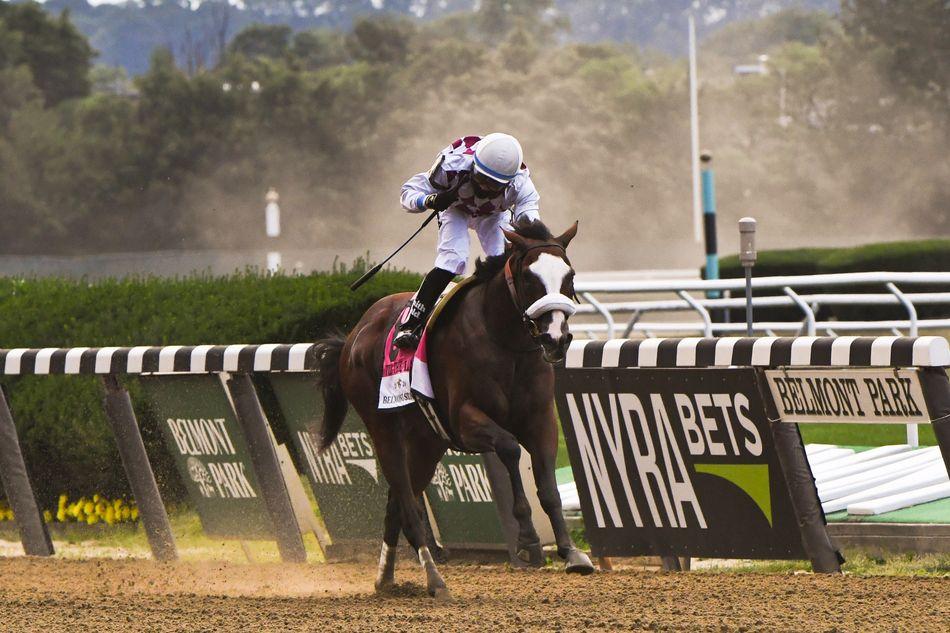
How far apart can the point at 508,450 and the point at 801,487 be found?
1.04 meters

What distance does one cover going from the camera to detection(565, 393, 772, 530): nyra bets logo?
526cm

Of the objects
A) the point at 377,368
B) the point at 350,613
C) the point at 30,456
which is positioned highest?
the point at 377,368

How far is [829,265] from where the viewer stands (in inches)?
637

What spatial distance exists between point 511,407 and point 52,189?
3385 cm

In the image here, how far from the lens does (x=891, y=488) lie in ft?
19.1

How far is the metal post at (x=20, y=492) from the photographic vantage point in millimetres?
7406

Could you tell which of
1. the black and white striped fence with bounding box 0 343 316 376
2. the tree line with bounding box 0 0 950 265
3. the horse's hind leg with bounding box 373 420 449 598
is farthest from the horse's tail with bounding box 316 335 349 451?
the tree line with bounding box 0 0 950 265

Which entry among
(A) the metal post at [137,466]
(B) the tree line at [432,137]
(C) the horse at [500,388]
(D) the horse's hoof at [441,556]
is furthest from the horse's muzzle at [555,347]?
(B) the tree line at [432,137]

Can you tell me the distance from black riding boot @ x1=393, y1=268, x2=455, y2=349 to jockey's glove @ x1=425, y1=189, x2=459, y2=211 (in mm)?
232

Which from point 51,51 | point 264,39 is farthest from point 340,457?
point 264,39

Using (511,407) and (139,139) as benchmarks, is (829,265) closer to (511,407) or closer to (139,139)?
(511,407)

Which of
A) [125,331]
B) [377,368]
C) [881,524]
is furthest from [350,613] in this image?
[125,331]

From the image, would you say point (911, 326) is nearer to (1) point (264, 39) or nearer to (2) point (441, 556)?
(2) point (441, 556)

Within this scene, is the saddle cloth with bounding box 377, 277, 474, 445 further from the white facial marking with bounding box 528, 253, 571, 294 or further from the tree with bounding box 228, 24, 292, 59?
the tree with bounding box 228, 24, 292, 59
